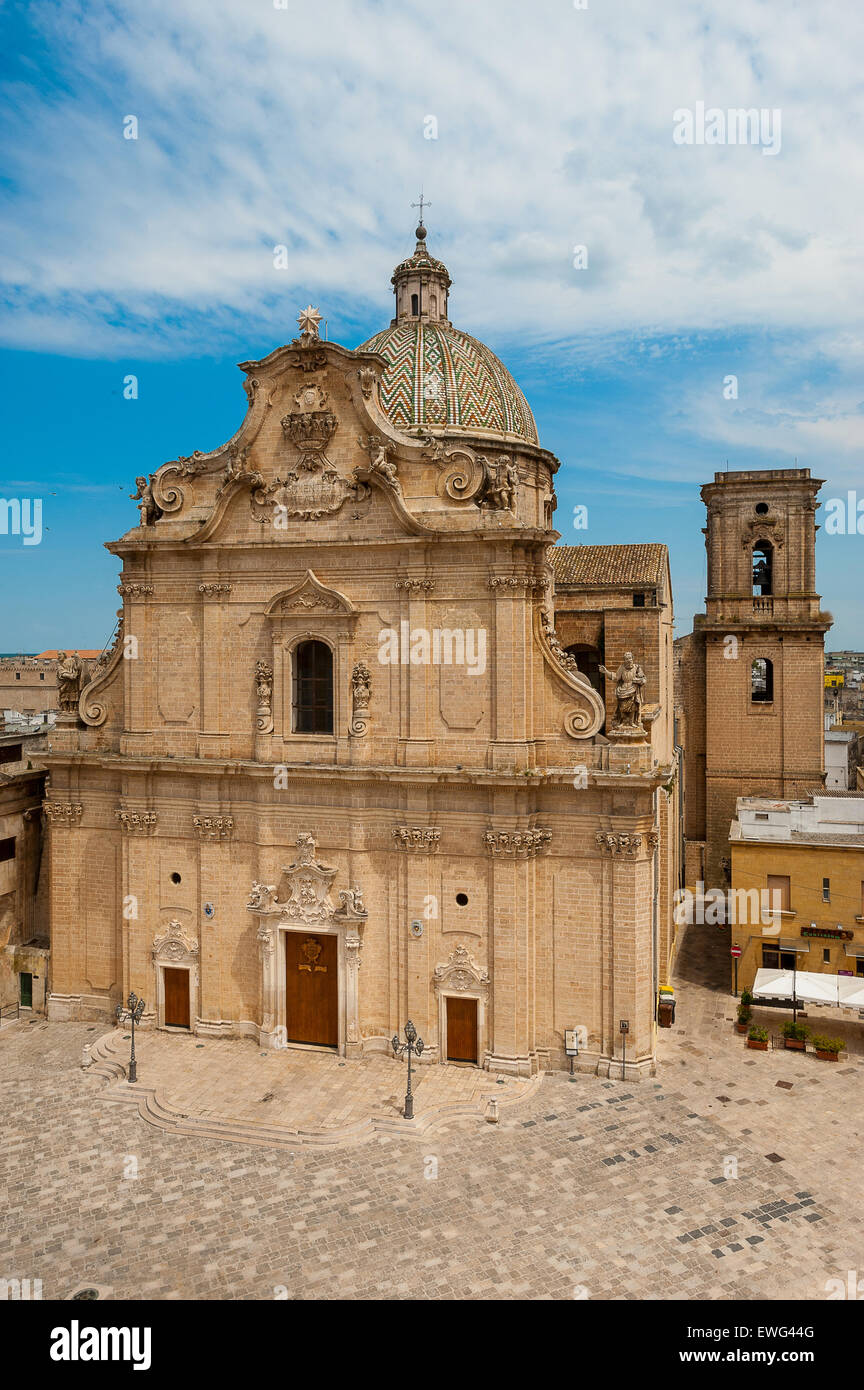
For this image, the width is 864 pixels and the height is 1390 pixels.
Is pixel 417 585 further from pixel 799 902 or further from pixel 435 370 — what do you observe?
pixel 799 902

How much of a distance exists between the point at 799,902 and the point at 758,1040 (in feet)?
17.5

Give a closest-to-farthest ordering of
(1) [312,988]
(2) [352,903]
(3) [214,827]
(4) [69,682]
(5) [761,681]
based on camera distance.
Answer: (2) [352,903] → (1) [312,988] → (3) [214,827] → (4) [69,682] → (5) [761,681]

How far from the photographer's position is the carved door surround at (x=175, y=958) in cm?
2459

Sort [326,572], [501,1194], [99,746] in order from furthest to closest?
[99,746], [326,572], [501,1194]

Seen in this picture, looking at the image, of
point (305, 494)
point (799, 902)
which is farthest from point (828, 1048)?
point (305, 494)

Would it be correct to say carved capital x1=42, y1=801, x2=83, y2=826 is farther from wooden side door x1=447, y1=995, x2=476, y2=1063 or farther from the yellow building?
the yellow building

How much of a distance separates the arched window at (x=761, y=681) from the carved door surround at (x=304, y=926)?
69.5 feet

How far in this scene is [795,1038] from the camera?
2409cm

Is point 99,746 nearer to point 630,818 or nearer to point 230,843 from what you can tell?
point 230,843

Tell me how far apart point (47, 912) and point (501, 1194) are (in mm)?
17876

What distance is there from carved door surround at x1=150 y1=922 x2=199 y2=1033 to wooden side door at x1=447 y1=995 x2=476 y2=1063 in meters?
7.01

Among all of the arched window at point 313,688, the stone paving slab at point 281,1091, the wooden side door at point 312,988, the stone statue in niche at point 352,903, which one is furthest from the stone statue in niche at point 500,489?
the stone paving slab at point 281,1091
